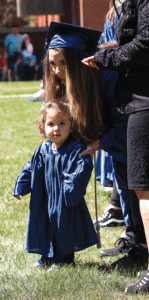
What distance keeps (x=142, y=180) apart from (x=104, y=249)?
1.16m

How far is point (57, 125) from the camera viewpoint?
109 inches

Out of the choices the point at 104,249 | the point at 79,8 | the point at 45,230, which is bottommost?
the point at 104,249

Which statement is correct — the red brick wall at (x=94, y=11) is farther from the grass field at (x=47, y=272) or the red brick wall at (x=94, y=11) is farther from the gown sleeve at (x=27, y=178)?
the gown sleeve at (x=27, y=178)

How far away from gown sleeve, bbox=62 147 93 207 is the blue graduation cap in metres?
0.68

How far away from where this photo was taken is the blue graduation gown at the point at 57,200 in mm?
2664

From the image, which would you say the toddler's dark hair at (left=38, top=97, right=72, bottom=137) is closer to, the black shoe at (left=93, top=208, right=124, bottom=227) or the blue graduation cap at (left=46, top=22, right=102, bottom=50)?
the blue graduation cap at (left=46, top=22, right=102, bottom=50)

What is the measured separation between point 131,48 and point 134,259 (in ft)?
4.93

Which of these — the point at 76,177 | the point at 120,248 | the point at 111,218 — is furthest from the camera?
the point at 111,218

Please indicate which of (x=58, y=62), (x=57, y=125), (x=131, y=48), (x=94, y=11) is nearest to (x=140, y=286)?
(x=57, y=125)

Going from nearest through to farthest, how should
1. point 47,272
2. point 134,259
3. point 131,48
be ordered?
point 131,48, point 47,272, point 134,259

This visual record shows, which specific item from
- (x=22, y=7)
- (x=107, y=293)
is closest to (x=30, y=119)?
(x=22, y=7)

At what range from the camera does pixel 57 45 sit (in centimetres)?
276

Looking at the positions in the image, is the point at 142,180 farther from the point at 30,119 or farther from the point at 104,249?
the point at 30,119

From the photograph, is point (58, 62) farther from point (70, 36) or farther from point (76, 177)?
point (76, 177)
